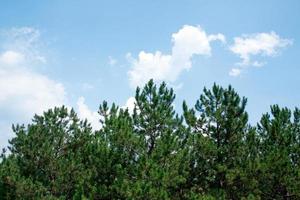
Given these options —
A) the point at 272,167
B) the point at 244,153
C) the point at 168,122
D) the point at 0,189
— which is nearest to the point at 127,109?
the point at 168,122

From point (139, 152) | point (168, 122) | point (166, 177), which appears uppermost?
point (168, 122)

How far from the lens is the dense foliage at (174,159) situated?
2116 cm

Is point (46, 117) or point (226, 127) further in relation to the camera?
point (46, 117)

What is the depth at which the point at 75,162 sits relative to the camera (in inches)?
1017

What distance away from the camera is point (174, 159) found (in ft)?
71.9

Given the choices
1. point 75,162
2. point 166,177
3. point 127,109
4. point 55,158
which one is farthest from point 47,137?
point 166,177

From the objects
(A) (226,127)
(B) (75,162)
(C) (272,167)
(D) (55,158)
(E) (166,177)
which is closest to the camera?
(E) (166,177)

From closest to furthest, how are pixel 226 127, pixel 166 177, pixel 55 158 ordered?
pixel 166 177 → pixel 226 127 → pixel 55 158

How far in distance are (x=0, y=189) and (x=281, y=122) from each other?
16.8 meters

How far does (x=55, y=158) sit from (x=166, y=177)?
9.75 meters

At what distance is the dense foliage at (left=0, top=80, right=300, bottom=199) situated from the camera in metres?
21.2

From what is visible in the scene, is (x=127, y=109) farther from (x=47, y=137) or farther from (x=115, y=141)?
(x=47, y=137)

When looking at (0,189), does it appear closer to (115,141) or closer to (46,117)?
(46,117)

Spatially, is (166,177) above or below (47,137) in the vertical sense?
below
